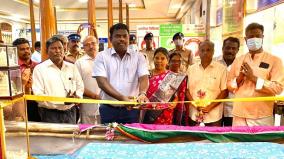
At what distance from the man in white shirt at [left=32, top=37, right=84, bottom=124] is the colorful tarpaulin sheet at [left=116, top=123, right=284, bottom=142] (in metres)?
0.86

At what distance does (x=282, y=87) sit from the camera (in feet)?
6.78

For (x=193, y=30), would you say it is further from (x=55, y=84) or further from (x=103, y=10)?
(x=103, y=10)

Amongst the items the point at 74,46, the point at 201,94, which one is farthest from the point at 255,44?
the point at 74,46

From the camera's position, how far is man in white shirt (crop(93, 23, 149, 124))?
2.36 metres

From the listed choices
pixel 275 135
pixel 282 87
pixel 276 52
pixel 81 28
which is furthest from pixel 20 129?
pixel 81 28

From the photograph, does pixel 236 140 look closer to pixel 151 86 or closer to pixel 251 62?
pixel 251 62

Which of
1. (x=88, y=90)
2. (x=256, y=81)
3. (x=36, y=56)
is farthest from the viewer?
(x=36, y=56)

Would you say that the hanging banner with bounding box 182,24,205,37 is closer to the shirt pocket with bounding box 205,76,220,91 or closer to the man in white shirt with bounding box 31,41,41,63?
the man in white shirt with bounding box 31,41,41,63

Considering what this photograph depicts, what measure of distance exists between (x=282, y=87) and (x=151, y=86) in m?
1.11

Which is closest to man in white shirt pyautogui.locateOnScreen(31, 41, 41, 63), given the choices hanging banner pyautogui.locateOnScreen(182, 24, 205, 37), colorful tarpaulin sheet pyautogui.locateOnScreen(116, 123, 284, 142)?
hanging banner pyautogui.locateOnScreen(182, 24, 205, 37)

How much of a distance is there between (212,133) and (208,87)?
727 millimetres

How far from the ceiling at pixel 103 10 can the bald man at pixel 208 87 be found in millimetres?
7625

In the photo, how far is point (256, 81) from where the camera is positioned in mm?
2074

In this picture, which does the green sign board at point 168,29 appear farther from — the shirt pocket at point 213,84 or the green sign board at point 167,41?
the shirt pocket at point 213,84
